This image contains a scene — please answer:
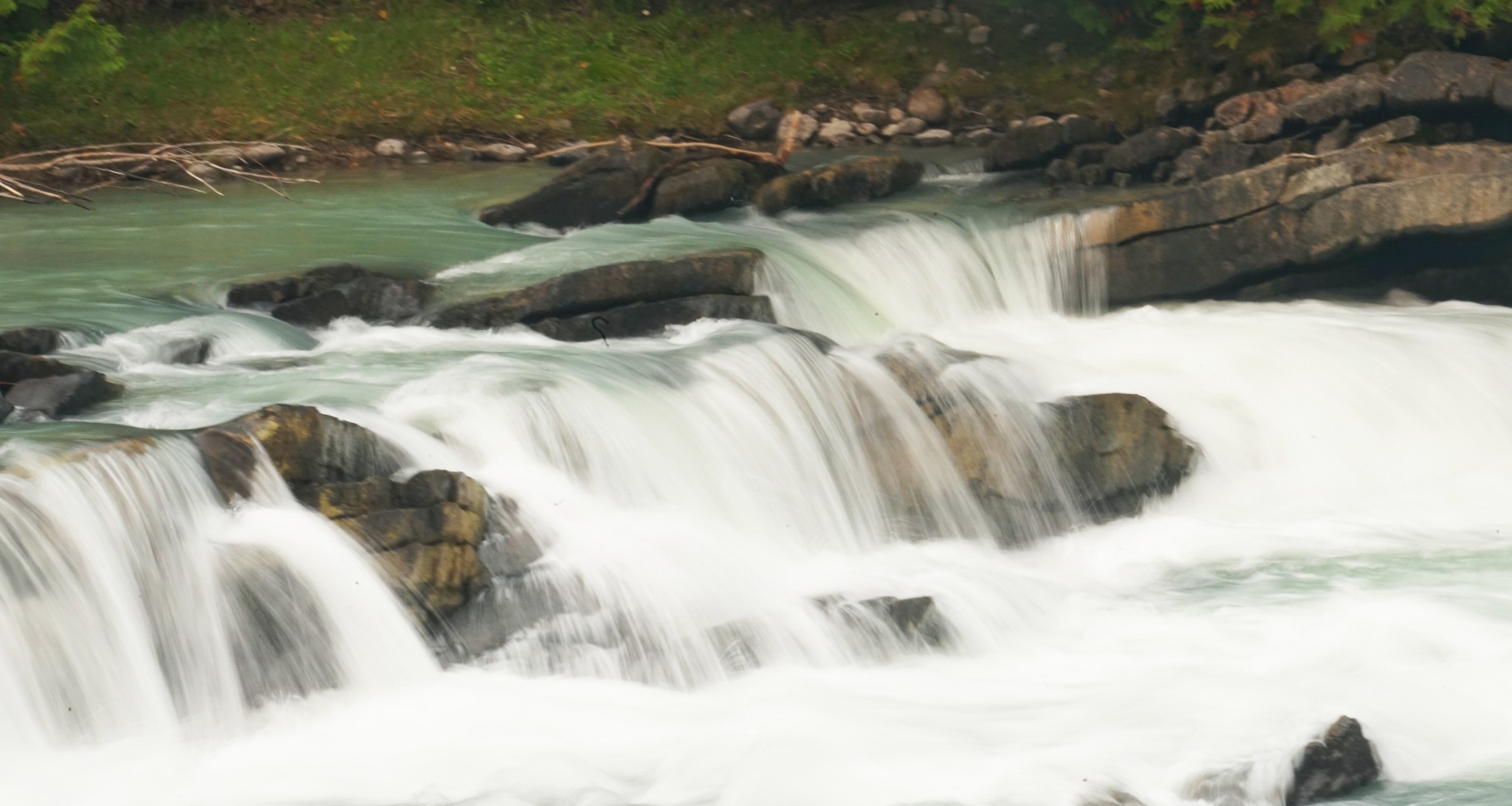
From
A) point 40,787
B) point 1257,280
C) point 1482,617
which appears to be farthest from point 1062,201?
point 40,787

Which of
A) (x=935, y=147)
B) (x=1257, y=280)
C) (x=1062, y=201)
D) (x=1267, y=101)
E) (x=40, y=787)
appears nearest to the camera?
(x=40, y=787)

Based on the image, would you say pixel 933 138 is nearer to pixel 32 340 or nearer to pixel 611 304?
pixel 611 304

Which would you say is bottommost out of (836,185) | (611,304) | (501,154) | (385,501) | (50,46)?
(385,501)

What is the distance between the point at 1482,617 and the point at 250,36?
626 inches

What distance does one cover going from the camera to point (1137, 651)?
816 cm

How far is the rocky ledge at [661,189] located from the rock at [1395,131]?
4.23m

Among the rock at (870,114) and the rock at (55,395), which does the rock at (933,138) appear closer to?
the rock at (870,114)

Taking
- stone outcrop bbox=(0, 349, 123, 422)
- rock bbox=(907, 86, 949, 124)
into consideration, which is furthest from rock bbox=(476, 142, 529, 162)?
stone outcrop bbox=(0, 349, 123, 422)

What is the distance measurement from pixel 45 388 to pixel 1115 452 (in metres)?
6.08

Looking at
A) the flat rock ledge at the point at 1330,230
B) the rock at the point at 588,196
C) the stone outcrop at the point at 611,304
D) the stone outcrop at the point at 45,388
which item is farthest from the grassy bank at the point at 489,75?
the stone outcrop at the point at 45,388

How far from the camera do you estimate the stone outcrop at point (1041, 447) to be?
9.83 meters

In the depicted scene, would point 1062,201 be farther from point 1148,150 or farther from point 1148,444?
point 1148,444

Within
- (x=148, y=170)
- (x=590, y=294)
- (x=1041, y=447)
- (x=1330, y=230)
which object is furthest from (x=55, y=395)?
(x=1330, y=230)

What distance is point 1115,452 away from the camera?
33.5 ft
